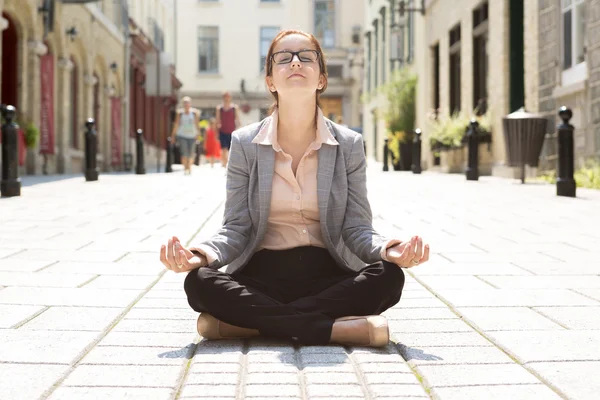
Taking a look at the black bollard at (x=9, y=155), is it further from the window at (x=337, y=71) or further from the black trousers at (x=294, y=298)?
the window at (x=337, y=71)

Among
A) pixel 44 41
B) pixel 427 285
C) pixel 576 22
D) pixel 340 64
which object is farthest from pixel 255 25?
pixel 427 285

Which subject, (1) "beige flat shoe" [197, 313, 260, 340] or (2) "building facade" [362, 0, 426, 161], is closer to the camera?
(1) "beige flat shoe" [197, 313, 260, 340]

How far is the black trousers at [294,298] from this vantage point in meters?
2.90

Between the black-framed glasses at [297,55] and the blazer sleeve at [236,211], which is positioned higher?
the black-framed glasses at [297,55]

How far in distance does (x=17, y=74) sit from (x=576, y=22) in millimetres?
10261

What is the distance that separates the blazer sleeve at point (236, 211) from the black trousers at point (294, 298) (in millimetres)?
119

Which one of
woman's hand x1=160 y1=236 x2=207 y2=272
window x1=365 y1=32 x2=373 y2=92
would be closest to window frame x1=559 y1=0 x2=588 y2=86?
woman's hand x1=160 y1=236 x2=207 y2=272

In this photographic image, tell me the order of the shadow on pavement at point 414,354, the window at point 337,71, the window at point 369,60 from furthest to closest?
the window at point 337,71 → the window at point 369,60 → the shadow on pavement at point 414,354

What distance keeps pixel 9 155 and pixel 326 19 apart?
3715 centimetres

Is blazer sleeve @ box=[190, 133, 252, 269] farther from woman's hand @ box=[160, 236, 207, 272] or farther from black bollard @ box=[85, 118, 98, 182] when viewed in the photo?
black bollard @ box=[85, 118, 98, 182]

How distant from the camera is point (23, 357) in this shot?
2.74m

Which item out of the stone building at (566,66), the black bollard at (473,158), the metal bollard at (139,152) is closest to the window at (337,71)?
the metal bollard at (139,152)

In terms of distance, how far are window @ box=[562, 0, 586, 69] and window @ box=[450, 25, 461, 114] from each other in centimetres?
754

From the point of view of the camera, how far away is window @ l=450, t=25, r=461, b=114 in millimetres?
20297
